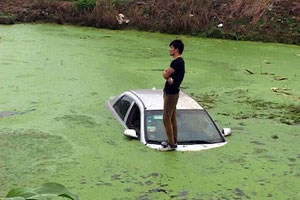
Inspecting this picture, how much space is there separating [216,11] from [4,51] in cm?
949

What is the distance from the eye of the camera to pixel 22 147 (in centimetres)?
689

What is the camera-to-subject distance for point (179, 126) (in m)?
7.06

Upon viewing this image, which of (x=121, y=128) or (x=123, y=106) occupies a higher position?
(x=123, y=106)

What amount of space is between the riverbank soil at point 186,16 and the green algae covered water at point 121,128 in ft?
9.02

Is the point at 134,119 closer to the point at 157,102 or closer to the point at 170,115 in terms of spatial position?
the point at 157,102

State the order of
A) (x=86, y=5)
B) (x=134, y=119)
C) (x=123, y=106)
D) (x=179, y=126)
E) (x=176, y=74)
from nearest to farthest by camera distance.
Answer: (x=176, y=74) < (x=179, y=126) < (x=134, y=119) < (x=123, y=106) < (x=86, y=5)

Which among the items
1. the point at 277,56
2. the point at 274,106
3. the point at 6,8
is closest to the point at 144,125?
the point at 274,106

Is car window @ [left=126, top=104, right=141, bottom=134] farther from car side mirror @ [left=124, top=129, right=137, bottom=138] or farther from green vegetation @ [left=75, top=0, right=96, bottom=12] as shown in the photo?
green vegetation @ [left=75, top=0, right=96, bottom=12]

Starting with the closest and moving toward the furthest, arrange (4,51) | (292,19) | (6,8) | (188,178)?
(188,178), (4,51), (292,19), (6,8)

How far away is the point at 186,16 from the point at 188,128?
13.8 meters

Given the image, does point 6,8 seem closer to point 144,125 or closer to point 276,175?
point 144,125

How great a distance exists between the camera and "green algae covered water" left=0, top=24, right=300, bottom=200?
5.76 m

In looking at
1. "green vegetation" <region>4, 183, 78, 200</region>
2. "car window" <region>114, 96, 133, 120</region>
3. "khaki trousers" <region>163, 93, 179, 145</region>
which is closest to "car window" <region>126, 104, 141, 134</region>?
"car window" <region>114, 96, 133, 120</region>

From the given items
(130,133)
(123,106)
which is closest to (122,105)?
(123,106)
